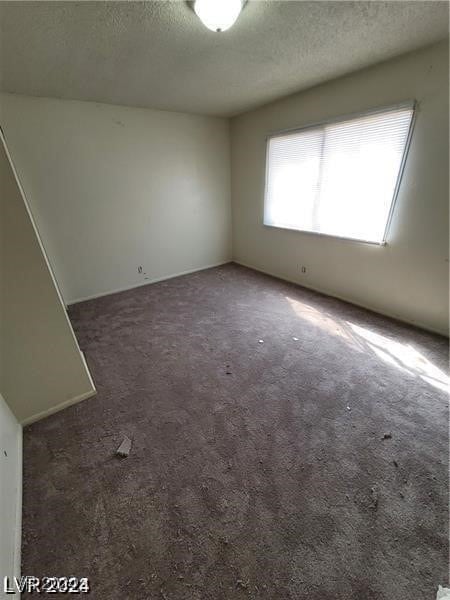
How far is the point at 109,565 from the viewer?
1044 millimetres

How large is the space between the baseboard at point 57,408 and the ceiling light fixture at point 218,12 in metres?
2.44

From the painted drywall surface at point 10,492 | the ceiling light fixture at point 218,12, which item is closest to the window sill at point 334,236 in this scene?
the ceiling light fixture at point 218,12

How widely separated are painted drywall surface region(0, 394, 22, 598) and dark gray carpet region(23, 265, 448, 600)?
0.16 feet

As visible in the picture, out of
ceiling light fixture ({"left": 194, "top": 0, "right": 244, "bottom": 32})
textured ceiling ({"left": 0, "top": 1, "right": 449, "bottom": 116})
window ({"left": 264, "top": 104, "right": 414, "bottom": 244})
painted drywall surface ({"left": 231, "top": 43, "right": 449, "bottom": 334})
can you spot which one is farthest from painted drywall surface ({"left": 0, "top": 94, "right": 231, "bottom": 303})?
ceiling light fixture ({"left": 194, "top": 0, "right": 244, "bottom": 32})

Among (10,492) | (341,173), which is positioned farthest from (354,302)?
(10,492)

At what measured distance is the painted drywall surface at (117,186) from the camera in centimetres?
280

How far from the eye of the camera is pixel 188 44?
5.83 ft

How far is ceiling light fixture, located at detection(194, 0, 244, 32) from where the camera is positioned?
53.4 inches

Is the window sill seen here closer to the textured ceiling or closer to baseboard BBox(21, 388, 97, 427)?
the textured ceiling

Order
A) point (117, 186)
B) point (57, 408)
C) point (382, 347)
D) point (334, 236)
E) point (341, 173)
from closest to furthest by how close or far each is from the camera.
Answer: point (57, 408) → point (382, 347) → point (341, 173) → point (334, 236) → point (117, 186)

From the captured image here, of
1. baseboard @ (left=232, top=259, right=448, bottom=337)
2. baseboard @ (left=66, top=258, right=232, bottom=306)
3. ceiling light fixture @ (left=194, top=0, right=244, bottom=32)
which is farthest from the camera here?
baseboard @ (left=66, top=258, right=232, bottom=306)

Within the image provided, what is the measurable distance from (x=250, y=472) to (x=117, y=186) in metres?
3.43

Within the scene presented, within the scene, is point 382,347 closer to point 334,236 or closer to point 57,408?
point 334,236

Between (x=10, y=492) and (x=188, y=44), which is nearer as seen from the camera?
(x=10, y=492)
